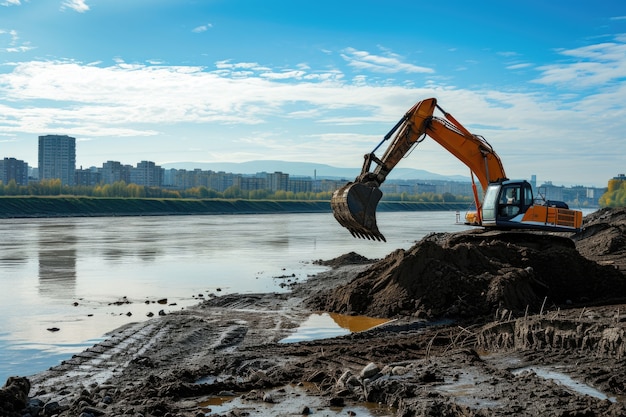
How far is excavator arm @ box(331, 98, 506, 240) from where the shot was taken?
61.1 feet

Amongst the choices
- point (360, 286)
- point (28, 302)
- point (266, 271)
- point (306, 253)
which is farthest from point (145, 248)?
point (360, 286)

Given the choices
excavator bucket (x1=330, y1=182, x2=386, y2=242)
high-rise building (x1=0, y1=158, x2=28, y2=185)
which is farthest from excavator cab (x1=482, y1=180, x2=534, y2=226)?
high-rise building (x1=0, y1=158, x2=28, y2=185)

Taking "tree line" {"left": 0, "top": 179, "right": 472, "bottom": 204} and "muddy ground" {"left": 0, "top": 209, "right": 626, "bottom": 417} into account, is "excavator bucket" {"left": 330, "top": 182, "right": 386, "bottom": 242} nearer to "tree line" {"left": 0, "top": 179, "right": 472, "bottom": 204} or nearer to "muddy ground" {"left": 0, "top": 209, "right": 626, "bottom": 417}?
"muddy ground" {"left": 0, "top": 209, "right": 626, "bottom": 417}

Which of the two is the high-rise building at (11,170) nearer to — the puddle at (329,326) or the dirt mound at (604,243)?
the dirt mound at (604,243)

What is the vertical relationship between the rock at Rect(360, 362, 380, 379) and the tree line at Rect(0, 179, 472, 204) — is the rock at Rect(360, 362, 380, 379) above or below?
below

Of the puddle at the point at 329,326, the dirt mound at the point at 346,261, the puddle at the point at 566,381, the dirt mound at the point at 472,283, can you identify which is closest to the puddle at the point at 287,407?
the puddle at the point at 566,381

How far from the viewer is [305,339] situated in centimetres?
1418

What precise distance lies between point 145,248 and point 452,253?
23.7 meters

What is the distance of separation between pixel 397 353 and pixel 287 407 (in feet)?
12.2

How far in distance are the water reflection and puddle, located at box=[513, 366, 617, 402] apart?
13.8 meters

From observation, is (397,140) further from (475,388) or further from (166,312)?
(475,388)

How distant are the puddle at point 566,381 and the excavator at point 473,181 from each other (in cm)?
859

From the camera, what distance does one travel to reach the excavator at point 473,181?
63.7ft

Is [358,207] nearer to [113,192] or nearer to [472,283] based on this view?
[472,283]
